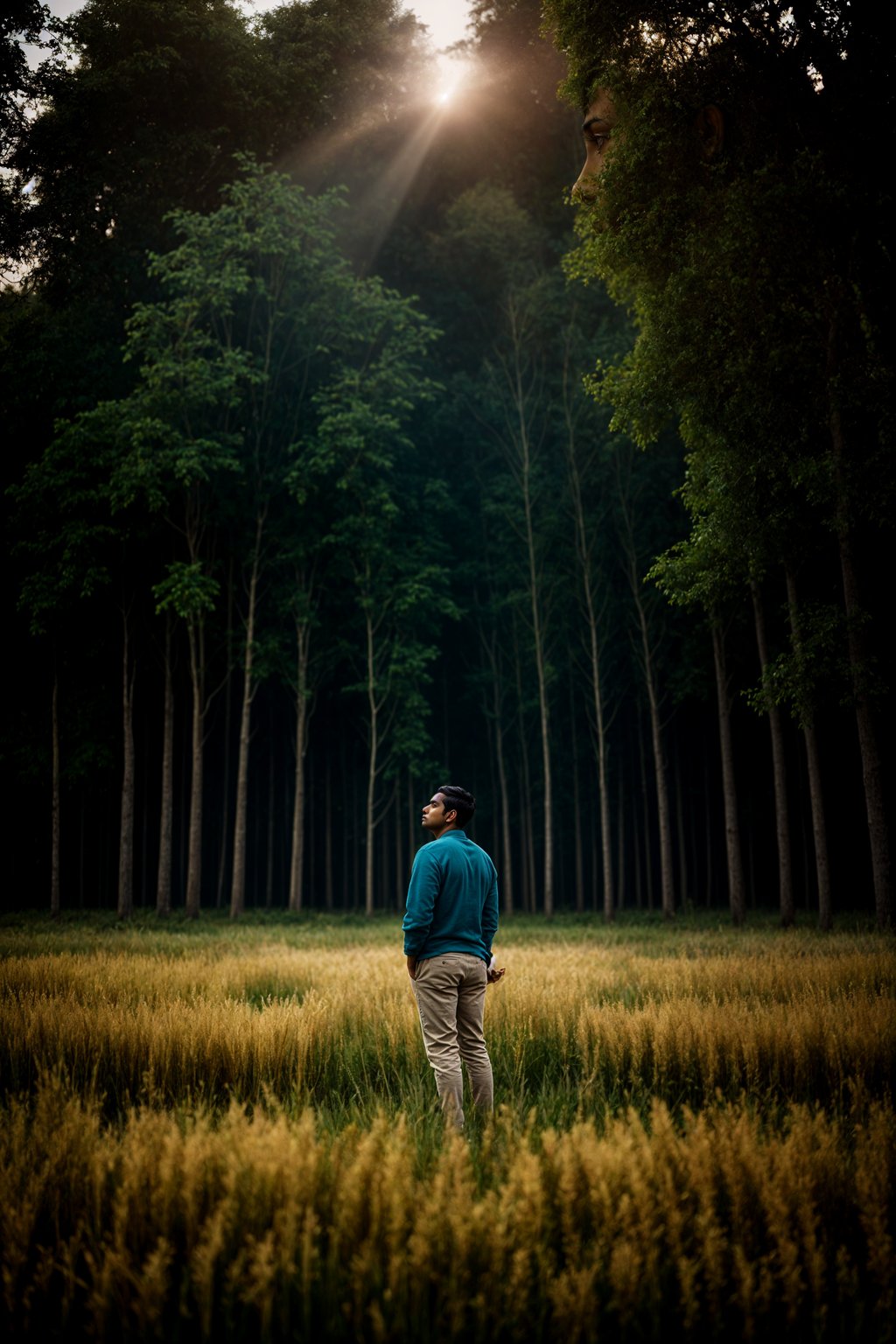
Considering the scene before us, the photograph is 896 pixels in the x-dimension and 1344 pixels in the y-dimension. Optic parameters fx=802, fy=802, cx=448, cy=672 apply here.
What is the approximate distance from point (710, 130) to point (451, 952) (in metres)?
12.2

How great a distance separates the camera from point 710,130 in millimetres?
11562

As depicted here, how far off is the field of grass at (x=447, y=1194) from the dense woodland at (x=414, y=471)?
28.7 feet

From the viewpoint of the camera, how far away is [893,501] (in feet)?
36.3

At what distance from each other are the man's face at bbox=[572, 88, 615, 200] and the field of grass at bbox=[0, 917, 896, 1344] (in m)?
11.8

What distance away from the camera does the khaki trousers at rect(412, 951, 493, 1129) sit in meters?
4.75

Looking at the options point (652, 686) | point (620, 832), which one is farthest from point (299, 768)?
point (620, 832)

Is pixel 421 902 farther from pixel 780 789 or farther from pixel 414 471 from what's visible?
pixel 414 471

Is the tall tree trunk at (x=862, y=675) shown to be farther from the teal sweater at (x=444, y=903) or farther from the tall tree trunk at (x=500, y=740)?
the tall tree trunk at (x=500, y=740)

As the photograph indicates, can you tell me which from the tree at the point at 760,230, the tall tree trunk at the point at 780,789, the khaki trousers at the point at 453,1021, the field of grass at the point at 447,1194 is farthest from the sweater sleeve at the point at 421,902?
the tall tree trunk at the point at 780,789

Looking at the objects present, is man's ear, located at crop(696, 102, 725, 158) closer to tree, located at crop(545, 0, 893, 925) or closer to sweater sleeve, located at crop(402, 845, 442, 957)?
tree, located at crop(545, 0, 893, 925)

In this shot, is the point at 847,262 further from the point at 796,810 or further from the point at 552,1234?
the point at 796,810

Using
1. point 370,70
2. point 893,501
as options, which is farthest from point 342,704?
point 370,70

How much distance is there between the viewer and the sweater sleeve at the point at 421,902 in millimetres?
4758

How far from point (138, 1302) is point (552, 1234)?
4.86 ft
